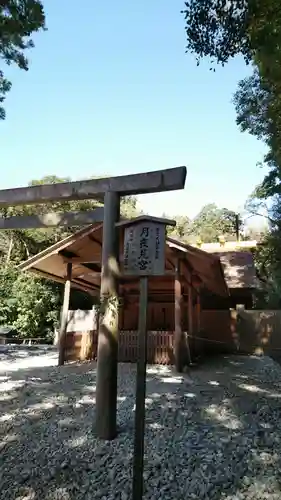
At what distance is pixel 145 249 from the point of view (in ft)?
11.8

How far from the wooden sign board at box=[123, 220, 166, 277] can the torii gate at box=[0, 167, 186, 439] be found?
76 cm

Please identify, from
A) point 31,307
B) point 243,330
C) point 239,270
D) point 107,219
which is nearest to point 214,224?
point 239,270

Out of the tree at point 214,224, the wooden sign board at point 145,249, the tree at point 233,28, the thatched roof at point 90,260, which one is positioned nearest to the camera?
the wooden sign board at point 145,249

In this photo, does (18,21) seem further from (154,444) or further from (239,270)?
(239,270)

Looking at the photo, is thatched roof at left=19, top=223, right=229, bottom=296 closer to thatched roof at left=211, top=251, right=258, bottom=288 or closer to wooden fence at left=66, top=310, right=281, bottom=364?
wooden fence at left=66, top=310, right=281, bottom=364

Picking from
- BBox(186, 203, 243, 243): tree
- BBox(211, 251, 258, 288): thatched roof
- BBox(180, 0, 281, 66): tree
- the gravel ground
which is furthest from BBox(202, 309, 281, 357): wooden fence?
BBox(186, 203, 243, 243): tree

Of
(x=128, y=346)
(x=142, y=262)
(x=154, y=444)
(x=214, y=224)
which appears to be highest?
(x=214, y=224)

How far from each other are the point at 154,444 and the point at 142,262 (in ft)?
6.57

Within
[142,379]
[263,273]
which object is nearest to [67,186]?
[142,379]

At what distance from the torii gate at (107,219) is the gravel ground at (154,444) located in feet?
1.48

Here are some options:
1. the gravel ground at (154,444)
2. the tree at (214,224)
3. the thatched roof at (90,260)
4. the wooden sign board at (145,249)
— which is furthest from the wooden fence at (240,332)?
the tree at (214,224)

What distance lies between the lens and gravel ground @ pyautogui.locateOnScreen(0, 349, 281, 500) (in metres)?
3.03

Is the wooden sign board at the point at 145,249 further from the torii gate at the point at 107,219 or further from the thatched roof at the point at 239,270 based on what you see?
the thatched roof at the point at 239,270

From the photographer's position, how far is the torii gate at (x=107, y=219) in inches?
163
